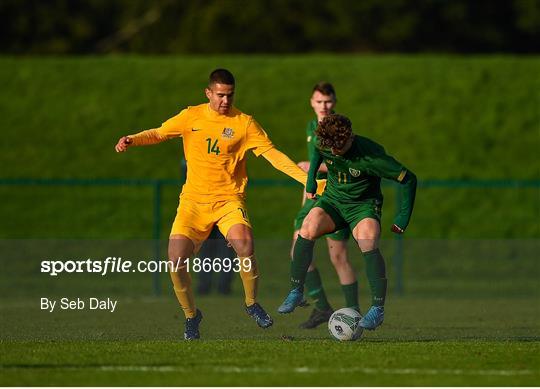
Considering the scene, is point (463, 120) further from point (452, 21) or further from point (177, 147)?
point (452, 21)

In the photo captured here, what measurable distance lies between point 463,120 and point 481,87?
1680mm

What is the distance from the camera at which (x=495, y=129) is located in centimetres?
2769

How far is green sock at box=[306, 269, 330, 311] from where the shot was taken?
43.9 ft

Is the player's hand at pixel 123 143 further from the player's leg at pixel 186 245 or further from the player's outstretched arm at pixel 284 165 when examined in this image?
the player's outstretched arm at pixel 284 165

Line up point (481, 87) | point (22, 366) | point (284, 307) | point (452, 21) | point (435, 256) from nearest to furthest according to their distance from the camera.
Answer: point (22, 366) < point (284, 307) < point (435, 256) < point (481, 87) < point (452, 21)

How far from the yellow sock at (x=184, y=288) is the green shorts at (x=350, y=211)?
134 cm

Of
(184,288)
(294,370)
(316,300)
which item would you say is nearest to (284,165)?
(184,288)

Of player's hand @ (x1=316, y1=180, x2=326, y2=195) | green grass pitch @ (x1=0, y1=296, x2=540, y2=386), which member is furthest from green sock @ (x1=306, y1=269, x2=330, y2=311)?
player's hand @ (x1=316, y1=180, x2=326, y2=195)

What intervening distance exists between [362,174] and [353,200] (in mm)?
259

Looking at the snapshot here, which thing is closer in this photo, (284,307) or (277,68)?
(284,307)

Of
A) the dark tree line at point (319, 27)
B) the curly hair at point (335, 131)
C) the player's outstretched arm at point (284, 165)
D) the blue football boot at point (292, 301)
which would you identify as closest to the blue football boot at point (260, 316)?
the blue football boot at point (292, 301)

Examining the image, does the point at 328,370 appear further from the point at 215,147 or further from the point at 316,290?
the point at 316,290

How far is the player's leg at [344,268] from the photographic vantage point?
12797mm

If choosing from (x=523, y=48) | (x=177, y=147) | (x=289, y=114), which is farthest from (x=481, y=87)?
(x=523, y=48)
